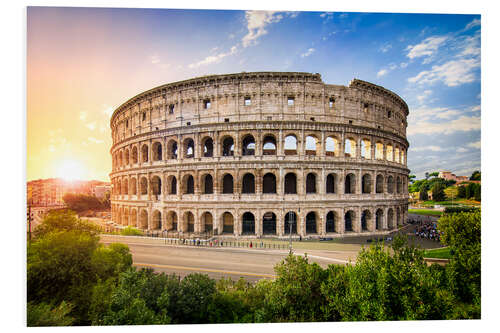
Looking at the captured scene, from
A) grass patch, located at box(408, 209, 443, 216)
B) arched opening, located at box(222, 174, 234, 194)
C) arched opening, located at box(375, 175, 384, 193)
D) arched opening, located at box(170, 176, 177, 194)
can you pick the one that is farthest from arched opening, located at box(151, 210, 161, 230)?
grass patch, located at box(408, 209, 443, 216)

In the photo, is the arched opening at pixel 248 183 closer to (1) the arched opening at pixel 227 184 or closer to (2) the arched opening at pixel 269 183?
(2) the arched opening at pixel 269 183

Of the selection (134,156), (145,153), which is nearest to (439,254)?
(145,153)

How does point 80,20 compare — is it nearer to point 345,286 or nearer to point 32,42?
point 32,42

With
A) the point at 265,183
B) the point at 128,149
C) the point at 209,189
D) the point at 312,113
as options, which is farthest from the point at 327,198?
the point at 128,149

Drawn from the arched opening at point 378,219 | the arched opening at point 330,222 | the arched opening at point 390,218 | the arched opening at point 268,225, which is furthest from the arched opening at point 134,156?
the arched opening at point 390,218

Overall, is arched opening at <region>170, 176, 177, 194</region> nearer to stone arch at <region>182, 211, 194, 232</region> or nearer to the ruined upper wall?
stone arch at <region>182, 211, 194, 232</region>

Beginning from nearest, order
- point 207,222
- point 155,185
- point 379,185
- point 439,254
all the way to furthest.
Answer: point 439,254 < point 207,222 < point 155,185 < point 379,185

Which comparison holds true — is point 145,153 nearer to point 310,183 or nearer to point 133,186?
point 133,186
